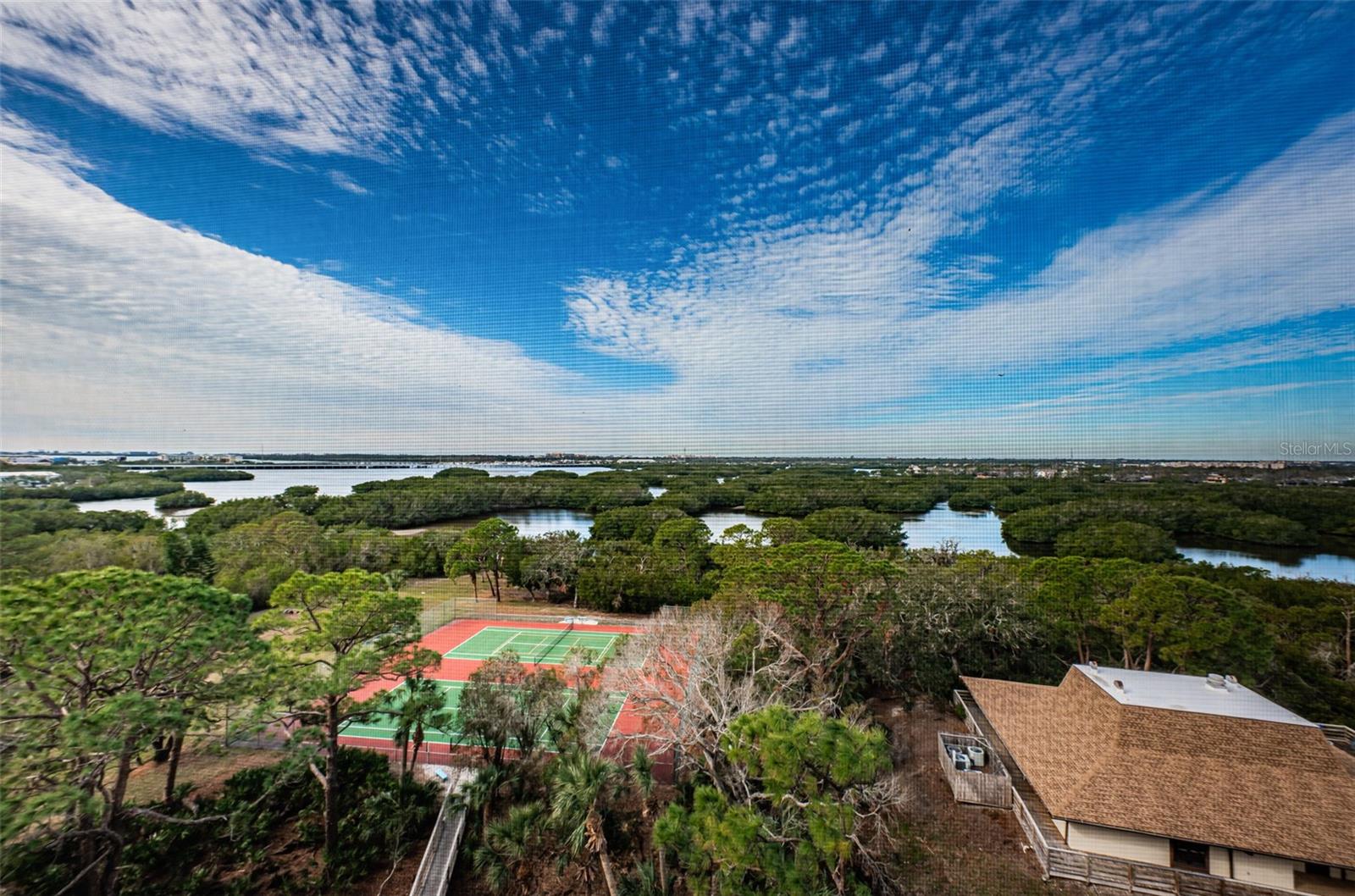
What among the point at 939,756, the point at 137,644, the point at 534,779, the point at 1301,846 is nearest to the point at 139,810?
the point at 137,644

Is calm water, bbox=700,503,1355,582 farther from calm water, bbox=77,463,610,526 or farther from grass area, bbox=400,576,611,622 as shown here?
calm water, bbox=77,463,610,526

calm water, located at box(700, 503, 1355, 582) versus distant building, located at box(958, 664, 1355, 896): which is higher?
calm water, located at box(700, 503, 1355, 582)

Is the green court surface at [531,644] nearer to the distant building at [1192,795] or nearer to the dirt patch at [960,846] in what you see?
the dirt patch at [960,846]

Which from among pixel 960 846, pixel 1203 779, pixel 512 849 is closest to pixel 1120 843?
pixel 1203 779

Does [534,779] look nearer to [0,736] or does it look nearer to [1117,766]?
[0,736]

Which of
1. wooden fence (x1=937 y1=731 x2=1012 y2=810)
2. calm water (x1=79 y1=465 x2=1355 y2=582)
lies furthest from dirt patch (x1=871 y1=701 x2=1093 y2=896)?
calm water (x1=79 y1=465 x2=1355 y2=582)

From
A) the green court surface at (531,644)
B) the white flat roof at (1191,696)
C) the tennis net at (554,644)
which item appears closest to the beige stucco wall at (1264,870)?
the white flat roof at (1191,696)

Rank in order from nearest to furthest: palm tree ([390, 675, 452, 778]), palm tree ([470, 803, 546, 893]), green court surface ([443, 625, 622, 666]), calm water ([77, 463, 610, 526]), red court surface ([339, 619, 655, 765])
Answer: palm tree ([470, 803, 546, 893]) < palm tree ([390, 675, 452, 778]) < red court surface ([339, 619, 655, 765]) < green court surface ([443, 625, 622, 666]) < calm water ([77, 463, 610, 526])
